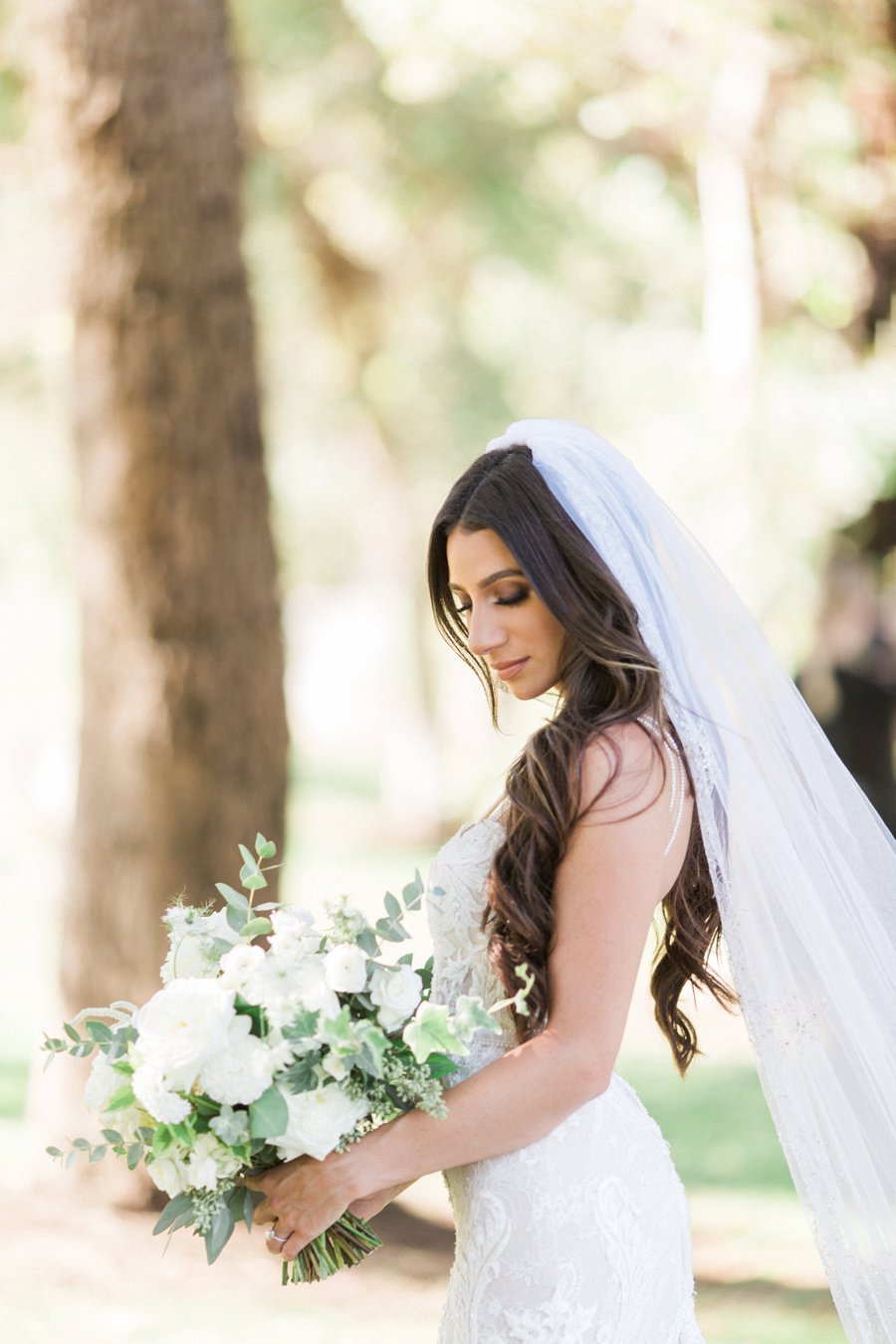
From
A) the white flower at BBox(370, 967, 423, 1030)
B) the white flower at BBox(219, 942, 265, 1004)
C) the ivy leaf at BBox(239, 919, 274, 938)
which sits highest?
the ivy leaf at BBox(239, 919, 274, 938)

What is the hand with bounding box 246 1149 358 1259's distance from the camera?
7.85 ft

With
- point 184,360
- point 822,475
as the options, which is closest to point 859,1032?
point 184,360

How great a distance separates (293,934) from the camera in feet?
7.89

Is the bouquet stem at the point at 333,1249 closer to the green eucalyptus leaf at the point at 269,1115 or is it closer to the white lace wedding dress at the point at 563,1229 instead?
the white lace wedding dress at the point at 563,1229

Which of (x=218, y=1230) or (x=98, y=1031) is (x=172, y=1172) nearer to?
(x=218, y=1230)

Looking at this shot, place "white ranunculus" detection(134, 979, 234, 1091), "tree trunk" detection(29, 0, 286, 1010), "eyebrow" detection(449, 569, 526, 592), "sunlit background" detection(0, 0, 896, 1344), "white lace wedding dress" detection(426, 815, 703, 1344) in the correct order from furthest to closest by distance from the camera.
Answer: "sunlit background" detection(0, 0, 896, 1344) → "tree trunk" detection(29, 0, 286, 1010) → "eyebrow" detection(449, 569, 526, 592) → "white lace wedding dress" detection(426, 815, 703, 1344) → "white ranunculus" detection(134, 979, 234, 1091)

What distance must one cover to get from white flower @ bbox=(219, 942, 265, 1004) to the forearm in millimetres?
320

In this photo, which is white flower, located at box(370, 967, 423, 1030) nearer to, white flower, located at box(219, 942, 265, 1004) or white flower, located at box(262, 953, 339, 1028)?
white flower, located at box(262, 953, 339, 1028)

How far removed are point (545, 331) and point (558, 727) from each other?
1585cm

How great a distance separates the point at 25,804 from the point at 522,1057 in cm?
2161

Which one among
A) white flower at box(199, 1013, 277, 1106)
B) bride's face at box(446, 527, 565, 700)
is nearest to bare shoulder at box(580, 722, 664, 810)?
bride's face at box(446, 527, 565, 700)

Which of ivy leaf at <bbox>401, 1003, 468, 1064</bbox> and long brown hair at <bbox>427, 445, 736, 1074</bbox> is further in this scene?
long brown hair at <bbox>427, 445, 736, 1074</bbox>

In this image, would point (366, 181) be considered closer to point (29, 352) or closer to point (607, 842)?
point (29, 352)

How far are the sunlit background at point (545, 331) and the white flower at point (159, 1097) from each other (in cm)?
102
